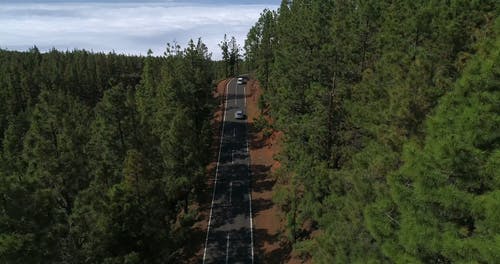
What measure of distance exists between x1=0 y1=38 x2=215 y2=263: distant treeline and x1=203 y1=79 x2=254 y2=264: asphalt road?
7.72 feet

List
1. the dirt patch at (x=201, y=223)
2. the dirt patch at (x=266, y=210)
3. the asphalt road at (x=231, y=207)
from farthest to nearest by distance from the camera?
the dirt patch at (x=201, y=223) → the asphalt road at (x=231, y=207) → the dirt patch at (x=266, y=210)

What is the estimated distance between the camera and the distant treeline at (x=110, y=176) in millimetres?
14289

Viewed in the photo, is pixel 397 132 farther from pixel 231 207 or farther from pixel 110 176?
pixel 231 207

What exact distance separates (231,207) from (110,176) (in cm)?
1113

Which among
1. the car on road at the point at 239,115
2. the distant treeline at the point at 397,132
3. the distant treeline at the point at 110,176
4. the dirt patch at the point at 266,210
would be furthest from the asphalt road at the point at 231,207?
the distant treeline at the point at 397,132

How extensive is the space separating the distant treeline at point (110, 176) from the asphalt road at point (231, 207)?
2353 mm

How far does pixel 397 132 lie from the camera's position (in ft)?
43.3

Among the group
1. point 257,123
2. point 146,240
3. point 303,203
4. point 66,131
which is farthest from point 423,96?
point 257,123

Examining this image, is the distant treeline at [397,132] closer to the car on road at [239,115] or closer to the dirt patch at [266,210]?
the dirt patch at [266,210]

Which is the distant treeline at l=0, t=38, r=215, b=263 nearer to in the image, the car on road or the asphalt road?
the asphalt road

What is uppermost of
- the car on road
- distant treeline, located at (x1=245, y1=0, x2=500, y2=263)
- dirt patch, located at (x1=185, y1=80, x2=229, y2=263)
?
distant treeline, located at (x1=245, y1=0, x2=500, y2=263)

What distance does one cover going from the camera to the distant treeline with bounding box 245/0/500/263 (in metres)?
8.22

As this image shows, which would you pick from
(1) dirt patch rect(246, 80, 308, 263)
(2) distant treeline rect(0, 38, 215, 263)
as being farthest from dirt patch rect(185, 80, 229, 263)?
(1) dirt patch rect(246, 80, 308, 263)

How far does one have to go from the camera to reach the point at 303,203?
1994 centimetres
